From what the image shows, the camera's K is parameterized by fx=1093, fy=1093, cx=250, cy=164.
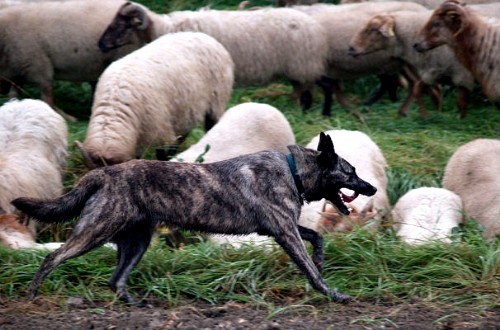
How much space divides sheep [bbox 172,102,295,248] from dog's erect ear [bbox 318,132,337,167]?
2.48 meters

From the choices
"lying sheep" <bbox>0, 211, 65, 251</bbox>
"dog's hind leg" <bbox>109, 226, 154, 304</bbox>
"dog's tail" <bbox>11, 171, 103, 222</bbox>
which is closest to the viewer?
"dog's tail" <bbox>11, 171, 103, 222</bbox>

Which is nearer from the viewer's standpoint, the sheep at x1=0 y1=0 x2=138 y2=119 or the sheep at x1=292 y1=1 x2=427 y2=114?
the sheep at x1=0 y1=0 x2=138 y2=119

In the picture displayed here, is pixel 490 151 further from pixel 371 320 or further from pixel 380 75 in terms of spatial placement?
pixel 380 75

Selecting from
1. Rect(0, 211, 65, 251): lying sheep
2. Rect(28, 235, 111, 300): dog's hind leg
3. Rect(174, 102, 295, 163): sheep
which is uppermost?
Rect(28, 235, 111, 300): dog's hind leg

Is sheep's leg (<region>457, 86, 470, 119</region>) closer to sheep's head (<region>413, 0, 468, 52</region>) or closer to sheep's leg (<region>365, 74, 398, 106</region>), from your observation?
sheep's head (<region>413, 0, 468, 52</region>)

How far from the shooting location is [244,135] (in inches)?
403

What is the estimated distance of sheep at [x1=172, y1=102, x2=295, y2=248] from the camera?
995cm

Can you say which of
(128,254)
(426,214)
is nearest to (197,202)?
(128,254)

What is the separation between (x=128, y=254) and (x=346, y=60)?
7526 millimetres

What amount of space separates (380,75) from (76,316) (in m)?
8.65

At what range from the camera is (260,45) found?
535 inches

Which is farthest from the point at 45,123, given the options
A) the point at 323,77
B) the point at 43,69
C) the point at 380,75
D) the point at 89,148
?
the point at 380,75

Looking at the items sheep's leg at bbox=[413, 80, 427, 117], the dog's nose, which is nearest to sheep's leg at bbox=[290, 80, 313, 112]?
the dog's nose

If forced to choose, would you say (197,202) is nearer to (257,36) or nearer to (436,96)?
(257,36)
